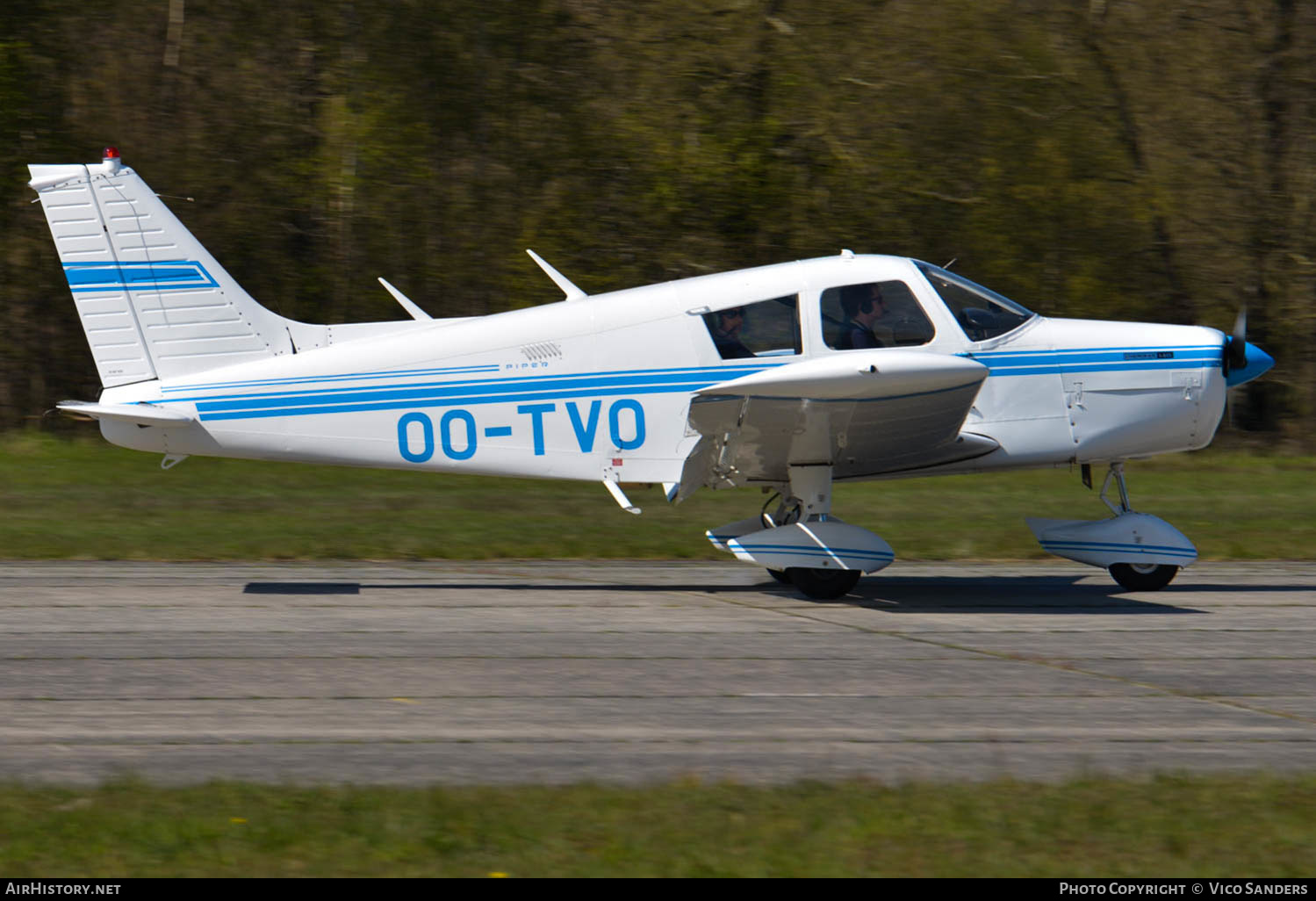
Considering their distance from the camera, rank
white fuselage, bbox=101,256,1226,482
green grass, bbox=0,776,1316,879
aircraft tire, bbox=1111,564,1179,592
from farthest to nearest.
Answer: aircraft tire, bbox=1111,564,1179,592 → white fuselage, bbox=101,256,1226,482 → green grass, bbox=0,776,1316,879

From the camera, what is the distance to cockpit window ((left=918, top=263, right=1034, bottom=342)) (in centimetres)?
948

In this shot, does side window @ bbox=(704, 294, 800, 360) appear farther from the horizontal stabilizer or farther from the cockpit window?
the horizontal stabilizer

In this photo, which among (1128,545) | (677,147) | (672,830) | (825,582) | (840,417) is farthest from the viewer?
(677,147)

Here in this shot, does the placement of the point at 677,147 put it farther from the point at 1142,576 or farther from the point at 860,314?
the point at 1142,576

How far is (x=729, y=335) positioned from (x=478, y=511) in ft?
18.8

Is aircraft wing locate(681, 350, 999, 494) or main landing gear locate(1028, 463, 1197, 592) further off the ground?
aircraft wing locate(681, 350, 999, 494)

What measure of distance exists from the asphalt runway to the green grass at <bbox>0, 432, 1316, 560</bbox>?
4.05 ft

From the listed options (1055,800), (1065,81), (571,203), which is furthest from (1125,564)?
(1065,81)

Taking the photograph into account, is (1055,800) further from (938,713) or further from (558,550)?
(558,550)

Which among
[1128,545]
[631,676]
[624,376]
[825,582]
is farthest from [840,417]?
[631,676]

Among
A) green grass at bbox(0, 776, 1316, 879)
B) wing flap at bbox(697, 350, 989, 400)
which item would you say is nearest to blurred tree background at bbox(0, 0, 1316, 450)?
wing flap at bbox(697, 350, 989, 400)

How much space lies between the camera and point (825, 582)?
9648mm

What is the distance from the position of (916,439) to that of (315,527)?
6.39 m

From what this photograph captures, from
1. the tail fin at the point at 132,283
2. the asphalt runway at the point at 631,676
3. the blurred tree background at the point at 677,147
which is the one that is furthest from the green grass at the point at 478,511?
the blurred tree background at the point at 677,147
